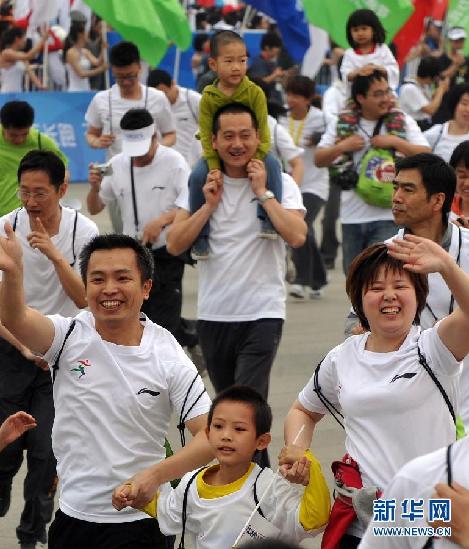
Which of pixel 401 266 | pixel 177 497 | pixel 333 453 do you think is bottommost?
pixel 333 453

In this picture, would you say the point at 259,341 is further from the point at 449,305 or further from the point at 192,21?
the point at 192,21

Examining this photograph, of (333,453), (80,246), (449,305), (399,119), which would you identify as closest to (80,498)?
(449,305)

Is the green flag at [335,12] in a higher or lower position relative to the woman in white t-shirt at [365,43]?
higher

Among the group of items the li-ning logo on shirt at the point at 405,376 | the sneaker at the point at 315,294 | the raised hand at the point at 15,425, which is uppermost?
the li-ning logo on shirt at the point at 405,376

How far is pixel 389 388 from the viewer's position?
4.68 metres

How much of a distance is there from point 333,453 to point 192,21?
22.0 m

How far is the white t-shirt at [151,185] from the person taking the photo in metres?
9.66

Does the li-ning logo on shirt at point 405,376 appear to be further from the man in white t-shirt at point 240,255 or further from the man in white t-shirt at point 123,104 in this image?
the man in white t-shirt at point 123,104

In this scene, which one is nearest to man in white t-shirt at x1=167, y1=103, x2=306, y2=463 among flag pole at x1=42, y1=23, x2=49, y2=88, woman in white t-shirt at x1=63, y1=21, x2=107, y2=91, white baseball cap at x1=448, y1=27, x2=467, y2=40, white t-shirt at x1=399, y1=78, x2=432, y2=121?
white t-shirt at x1=399, y1=78, x2=432, y2=121

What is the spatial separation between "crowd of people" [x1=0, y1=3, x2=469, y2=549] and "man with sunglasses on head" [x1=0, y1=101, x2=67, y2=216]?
0.01 m

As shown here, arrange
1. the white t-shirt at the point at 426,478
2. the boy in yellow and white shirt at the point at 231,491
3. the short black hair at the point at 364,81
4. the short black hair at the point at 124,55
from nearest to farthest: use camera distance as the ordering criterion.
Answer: the white t-shirt at the point at 426,478 → the boy in yellow and white shirt at the point at 231,491 → the short black hair at the point at 364,81 → the short black hair at the point at 124,55

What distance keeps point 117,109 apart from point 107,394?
7213mm

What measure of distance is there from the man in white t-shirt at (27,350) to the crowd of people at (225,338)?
11 millimetres

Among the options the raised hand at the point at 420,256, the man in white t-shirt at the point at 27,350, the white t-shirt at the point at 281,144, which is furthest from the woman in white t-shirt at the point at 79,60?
the raised hand at the point at 420,256
